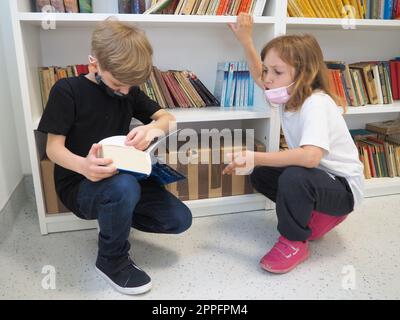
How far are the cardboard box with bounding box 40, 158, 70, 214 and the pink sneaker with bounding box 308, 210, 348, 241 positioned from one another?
35.9 inches

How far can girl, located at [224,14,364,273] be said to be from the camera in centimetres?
109

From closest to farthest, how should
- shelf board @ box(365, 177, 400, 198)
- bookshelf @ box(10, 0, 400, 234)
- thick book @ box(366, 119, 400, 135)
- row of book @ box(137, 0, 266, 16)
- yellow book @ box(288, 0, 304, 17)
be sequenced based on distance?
bookshelf @ box(10, 0, 400, 234), row of book @ box(137, 0, 266, 16), yellow book @ box(288, 0, 304, 17), shelf board @ box(365, 177, 400, 198), thick book @ box(366, 119, 400, 135)

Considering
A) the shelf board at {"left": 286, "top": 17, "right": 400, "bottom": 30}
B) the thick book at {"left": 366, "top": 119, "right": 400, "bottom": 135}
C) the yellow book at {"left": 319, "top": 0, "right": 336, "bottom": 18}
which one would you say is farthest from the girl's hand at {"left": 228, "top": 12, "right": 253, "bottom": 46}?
the thick book at {"left": 366, "top": 119, "right": 400, "bottom": 135}

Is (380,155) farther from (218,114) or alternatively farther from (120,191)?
(120,191)

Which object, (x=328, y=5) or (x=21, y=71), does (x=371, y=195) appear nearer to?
(x=328, y=5)

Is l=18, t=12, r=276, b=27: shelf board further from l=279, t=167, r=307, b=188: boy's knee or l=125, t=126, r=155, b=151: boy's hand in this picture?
l=279, t=167, r=307, b=188: boy's knee

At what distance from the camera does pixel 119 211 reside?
3.21 ft

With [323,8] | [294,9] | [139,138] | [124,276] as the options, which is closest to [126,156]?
[139,138]

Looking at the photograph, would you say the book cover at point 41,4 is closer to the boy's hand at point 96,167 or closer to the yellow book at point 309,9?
the boy's hand at point 96,167

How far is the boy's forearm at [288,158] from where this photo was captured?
1076 mm

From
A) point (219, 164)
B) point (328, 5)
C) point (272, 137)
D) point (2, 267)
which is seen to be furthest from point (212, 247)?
point (328, 5)

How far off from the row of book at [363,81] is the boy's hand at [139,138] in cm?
96

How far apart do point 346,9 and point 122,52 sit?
104cm

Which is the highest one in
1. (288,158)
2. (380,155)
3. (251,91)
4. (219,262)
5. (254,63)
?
(254,63)
